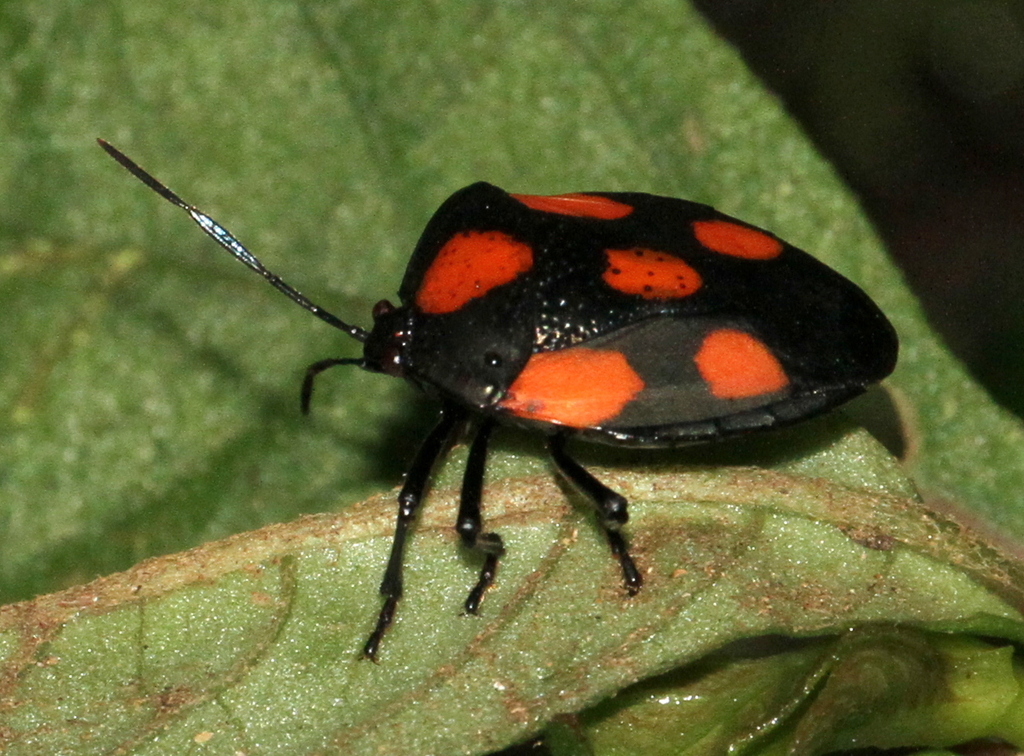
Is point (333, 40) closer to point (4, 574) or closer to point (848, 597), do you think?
point (4, 574)

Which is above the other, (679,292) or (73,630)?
(679,292)

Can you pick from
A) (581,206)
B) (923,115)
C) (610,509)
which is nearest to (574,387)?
(610,509)

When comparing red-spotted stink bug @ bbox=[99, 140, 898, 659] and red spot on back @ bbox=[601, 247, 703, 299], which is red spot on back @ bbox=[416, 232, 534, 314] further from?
red spot on back @ bbox=[601, 247, 703, 299]

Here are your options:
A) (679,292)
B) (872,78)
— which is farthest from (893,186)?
(679,292)

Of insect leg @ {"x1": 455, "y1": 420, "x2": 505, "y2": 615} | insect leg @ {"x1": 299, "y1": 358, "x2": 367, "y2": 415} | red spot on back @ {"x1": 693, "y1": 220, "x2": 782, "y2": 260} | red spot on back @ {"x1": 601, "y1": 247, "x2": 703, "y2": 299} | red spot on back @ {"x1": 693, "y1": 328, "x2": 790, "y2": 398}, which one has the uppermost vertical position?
red spot on back @ {"x1": 693, "y1": 220, "x2": 782, "y2": 260}

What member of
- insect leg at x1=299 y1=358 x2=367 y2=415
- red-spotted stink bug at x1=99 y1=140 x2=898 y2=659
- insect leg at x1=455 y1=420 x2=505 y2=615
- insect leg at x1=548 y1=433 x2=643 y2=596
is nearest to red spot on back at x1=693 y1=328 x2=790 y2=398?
red-spotted stink bug at x1=99 y1=140 x2=898 y2=659

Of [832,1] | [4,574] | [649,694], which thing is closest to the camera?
[649,694]
